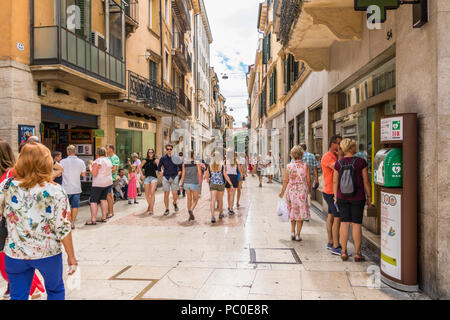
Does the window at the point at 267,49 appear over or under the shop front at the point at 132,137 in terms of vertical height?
over

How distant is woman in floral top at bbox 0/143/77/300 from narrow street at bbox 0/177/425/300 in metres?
1.38

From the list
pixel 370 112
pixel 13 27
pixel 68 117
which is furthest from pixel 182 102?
pixel 370 112

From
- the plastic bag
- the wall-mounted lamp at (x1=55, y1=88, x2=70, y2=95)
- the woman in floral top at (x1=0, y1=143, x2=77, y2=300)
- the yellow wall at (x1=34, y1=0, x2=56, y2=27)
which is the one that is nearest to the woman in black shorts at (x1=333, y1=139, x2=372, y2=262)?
the plastic bag

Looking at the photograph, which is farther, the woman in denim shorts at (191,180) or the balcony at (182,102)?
the balcony at (182,102)

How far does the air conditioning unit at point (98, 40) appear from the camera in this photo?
477 inches

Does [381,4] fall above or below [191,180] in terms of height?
above

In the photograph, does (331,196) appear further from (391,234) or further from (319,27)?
(319,27)

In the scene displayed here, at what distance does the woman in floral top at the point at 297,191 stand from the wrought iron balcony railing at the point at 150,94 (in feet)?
32.5

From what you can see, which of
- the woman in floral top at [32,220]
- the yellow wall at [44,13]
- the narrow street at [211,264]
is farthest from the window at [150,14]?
the woman in floral top at [32,220]

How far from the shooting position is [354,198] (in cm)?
505

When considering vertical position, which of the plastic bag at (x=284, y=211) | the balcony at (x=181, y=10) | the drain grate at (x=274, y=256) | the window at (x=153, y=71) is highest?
the balcony at (x=181, y=10)

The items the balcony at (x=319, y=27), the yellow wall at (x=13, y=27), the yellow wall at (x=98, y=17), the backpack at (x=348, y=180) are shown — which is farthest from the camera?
the yellow wall at (x=98, y=17)

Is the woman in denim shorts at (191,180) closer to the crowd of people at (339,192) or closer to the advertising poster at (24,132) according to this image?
the crowd of people at (339,192)

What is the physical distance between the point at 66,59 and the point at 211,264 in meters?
7.64
